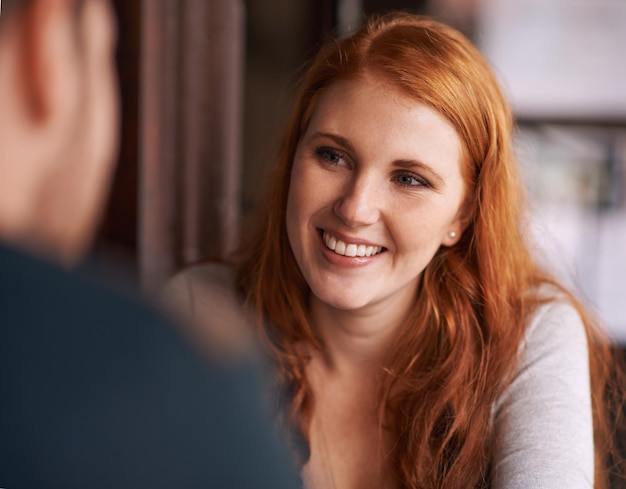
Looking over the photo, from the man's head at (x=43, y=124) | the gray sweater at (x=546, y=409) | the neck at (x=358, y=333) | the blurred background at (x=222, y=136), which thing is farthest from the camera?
the blurred background at (x=222, y=136)

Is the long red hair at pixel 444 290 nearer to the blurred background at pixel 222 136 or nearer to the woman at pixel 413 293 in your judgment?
the woman at pixel 413 293

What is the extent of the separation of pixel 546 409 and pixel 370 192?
0.46m

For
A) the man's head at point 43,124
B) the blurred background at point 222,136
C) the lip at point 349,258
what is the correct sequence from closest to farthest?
the man's head at point 43,124 → the lip at point 349,258 → the blurred background at point 222,136

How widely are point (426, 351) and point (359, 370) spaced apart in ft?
0.44

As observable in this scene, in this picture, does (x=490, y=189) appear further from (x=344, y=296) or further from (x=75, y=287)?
(x=75, y=287)

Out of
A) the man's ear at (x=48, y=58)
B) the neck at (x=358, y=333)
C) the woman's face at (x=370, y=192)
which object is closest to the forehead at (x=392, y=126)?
the woman's face at (x=370, y=192)

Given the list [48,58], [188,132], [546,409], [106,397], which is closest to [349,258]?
[546,409]

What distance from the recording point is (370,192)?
129 cm

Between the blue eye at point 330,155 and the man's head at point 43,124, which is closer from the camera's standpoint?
the man's head at point 43,124

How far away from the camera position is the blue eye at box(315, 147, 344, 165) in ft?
4.41

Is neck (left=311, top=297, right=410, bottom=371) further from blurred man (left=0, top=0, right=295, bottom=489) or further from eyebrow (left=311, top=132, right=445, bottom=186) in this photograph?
blurred man (left=0, top=0, right=295, bottom=489)

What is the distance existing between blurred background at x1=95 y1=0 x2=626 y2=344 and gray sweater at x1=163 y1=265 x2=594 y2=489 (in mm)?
222

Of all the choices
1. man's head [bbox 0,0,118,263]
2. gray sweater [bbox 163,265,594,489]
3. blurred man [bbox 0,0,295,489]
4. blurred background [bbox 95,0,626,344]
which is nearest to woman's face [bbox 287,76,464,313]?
gray sweater [bbox 163,265,594,489]

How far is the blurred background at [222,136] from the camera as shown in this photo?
1.57 m
